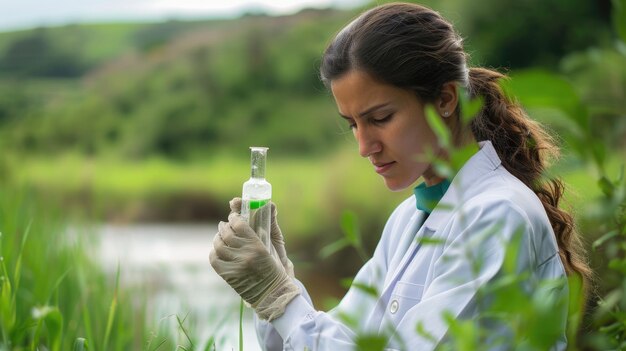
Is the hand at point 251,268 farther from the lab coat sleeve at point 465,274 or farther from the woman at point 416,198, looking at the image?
the lab coat sleeve at point 465,274

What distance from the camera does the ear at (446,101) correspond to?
2.00 m

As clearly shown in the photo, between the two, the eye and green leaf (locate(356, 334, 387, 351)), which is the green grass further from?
green leaf (locate(356, 334, 387, 351))

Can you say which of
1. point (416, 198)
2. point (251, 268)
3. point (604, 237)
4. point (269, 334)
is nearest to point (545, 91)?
point (604, 237)

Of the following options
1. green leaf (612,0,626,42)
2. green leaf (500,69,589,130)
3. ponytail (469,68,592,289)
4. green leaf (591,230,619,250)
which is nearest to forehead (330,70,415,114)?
ponytail (469,68,592,289)

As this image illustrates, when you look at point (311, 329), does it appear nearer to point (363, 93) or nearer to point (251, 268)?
point (251, 268)

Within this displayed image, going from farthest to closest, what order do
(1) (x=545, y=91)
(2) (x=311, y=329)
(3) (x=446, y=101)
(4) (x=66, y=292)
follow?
(4) (x=66, y=292) < (3) (x=446, y=101) < (2) (x=311, y=329) < (1) (x=545, y=91)

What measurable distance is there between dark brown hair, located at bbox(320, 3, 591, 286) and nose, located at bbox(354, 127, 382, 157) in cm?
12

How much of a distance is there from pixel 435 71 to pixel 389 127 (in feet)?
0.66

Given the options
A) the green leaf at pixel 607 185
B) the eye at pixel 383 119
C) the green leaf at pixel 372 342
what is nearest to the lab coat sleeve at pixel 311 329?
the eye at pixel 383 119

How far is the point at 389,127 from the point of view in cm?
191

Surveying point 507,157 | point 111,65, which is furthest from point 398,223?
point 111,65

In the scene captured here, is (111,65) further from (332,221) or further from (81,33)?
(332,221)

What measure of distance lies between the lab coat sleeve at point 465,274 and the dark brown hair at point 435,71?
0.79 feet

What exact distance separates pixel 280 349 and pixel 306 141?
2387cm
